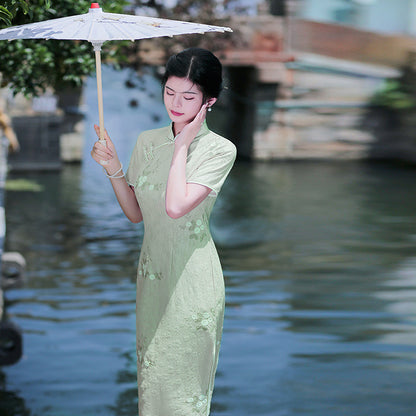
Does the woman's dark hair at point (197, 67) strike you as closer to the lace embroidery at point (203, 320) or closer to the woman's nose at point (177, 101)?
the woman's nose at point (177, 101)

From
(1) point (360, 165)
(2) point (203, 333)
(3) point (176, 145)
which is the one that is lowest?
(1) point (360, 165)

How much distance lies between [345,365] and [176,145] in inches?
148

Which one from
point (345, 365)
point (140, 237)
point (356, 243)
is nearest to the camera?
point (345, 365)

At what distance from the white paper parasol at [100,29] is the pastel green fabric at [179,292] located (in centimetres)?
39

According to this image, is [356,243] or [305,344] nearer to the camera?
[305,344]

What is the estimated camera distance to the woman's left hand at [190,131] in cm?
318

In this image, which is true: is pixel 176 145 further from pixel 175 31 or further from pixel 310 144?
pixel 310 144

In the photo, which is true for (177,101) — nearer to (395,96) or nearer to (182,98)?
(182,98)

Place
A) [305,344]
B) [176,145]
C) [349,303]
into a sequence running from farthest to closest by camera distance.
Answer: [349,303] → [305,344] → [176,145]

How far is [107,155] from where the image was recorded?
3.29m

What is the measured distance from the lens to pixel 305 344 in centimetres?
699

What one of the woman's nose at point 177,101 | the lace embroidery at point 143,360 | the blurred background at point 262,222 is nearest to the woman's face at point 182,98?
the woman's nose at point 177,101

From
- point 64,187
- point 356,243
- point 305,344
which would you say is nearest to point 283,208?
point 356,243

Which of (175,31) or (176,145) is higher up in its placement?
(175,31)
